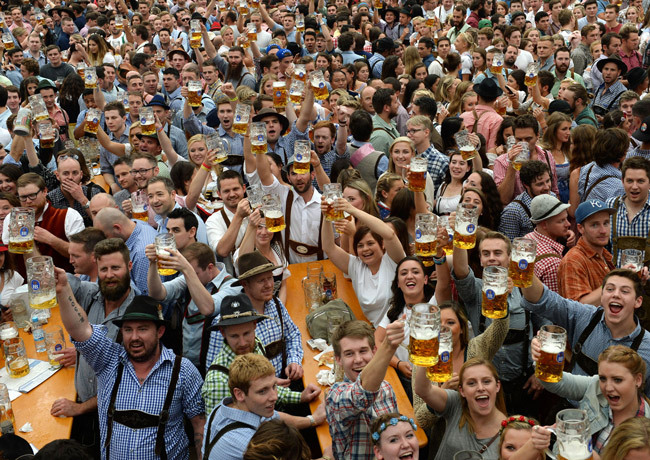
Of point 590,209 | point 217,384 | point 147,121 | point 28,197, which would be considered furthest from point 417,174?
point 28,197

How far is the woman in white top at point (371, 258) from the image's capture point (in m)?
4.78

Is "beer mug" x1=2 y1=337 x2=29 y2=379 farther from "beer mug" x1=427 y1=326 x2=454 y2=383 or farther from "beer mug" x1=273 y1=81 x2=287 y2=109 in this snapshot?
"beer mug" x1=273 y1=81 x2=287 y2=109

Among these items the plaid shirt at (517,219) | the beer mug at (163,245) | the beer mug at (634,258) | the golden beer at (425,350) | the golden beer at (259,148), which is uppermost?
the golden beer at (425,350)

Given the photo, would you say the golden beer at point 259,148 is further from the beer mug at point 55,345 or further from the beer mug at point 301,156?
the beer mug at point 55,345

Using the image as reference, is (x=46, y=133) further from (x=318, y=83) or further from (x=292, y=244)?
(x=292, y=244)

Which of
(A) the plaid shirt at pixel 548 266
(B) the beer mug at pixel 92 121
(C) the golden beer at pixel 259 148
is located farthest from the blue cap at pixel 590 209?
(B) the beer mug at pixel 92 121

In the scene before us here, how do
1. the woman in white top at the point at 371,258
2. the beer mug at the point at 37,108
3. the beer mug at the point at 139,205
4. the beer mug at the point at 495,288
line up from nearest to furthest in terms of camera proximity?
the beer mug at the point at 495,288 < the woman in white top at the point at 371,258 < the beer mug at the point at 139,205 < the beer mug at the point at 37,108

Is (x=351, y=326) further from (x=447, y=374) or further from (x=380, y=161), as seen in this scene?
(x=380, y=161)

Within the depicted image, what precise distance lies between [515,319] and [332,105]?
4245 millimetres

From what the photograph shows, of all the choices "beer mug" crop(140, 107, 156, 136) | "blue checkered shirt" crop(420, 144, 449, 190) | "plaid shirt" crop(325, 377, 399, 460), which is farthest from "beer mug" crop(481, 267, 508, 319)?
"beer mug" crop(140, 107, 156, 136)

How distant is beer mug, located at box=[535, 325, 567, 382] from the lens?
11.0 feet

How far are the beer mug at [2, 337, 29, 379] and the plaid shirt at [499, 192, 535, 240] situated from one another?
351 cm

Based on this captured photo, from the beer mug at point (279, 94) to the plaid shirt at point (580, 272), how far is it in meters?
3.33

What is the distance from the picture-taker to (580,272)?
4492 mm
